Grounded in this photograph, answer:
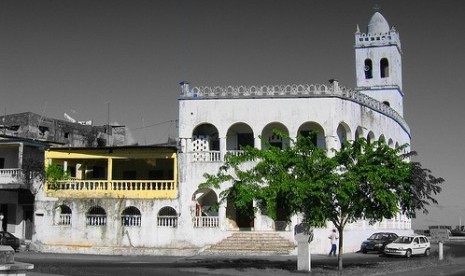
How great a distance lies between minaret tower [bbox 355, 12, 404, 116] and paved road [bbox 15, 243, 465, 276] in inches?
672

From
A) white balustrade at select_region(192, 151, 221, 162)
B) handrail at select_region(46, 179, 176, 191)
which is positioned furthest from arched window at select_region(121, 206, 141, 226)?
white balustrade at select_region(192, 151, 221, 162)

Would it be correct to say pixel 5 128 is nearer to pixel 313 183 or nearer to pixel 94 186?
pixel 94 186

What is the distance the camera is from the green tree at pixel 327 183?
73.6ft

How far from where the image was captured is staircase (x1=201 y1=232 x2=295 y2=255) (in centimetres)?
3253

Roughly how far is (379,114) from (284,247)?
12395 millimetres

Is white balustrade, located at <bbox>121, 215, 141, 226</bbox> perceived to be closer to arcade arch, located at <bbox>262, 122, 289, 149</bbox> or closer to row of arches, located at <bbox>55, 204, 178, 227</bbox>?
row of arches, located at <bbox>55, 204, 178, 227</bbox>

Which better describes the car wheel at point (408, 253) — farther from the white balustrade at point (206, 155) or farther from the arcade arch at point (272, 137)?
the white balustrade at point (206, 155)

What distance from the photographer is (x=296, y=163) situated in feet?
76.7

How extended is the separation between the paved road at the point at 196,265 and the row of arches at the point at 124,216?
2.91 m

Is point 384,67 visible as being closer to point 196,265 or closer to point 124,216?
point 124,216

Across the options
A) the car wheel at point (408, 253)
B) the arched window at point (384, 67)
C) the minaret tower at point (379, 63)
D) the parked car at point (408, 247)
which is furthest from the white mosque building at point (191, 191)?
the arched window at point (384, 67)

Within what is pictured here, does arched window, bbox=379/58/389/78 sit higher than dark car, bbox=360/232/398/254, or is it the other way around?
arched window, bbox=379/58/389/78

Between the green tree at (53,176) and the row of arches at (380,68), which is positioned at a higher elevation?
the row of arches at (380,68)

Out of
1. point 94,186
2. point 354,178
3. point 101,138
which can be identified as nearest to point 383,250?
point 354,178
